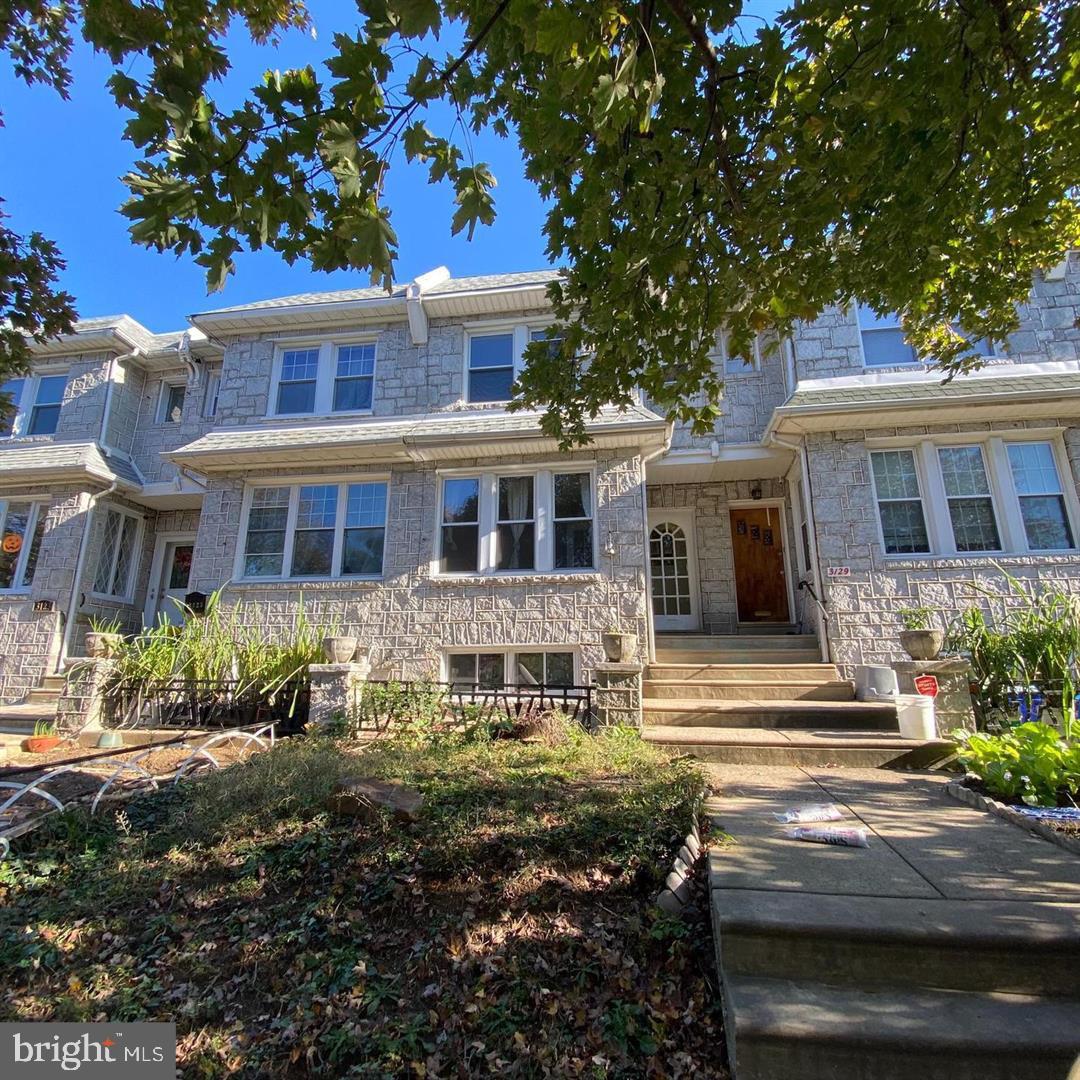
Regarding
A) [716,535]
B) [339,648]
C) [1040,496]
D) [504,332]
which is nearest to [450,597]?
[339,648]

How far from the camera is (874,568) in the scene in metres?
7.88

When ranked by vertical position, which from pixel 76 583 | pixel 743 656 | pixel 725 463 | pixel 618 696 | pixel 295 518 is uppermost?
pixel 725 463

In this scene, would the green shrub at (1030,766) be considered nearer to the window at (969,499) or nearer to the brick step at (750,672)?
the brick step at (750,672)

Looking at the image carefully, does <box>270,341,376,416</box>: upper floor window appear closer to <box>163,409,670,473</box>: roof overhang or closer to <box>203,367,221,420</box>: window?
<box>163,409,670,473</box>: roof overhang

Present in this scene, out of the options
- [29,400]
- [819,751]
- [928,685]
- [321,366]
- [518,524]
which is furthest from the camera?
[29,400]

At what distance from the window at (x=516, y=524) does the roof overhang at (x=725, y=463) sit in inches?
86.8

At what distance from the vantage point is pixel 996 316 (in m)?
4.87

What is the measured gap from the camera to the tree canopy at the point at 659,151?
94.2 inches

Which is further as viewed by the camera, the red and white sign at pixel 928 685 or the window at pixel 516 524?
the window at pixel 516 524

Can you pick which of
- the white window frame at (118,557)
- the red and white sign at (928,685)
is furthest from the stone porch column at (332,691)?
the white window frame at (118,557)

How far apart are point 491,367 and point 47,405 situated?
9503 millimetres

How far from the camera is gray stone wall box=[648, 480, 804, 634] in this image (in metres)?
9.75

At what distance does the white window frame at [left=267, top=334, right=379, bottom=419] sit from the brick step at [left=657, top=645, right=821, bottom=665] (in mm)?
6803

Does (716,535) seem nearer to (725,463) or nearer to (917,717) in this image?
(725,463)
